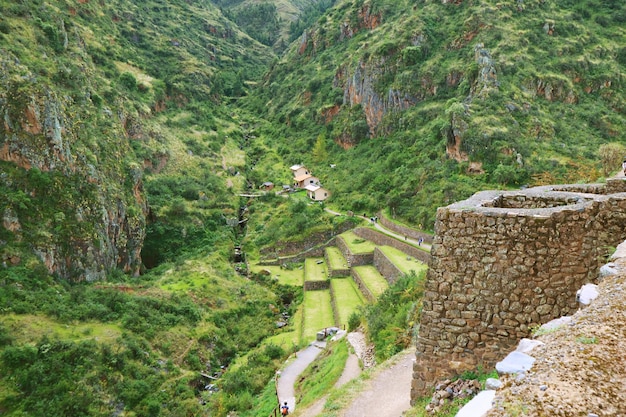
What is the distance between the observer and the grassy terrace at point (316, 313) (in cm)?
2617

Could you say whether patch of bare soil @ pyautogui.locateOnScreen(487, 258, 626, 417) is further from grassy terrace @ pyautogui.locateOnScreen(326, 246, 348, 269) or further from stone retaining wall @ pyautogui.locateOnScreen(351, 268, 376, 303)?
grassy terrace @ pyautogui.locateOnScreen(326, 246, 348, 269)

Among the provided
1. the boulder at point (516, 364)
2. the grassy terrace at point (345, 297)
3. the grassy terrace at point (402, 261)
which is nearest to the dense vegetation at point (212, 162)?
the grassy terrace at point (345, 297)

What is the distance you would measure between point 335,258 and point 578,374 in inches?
1324

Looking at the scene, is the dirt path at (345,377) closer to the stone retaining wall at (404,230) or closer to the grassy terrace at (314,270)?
the stone retaining wall at (404,230)

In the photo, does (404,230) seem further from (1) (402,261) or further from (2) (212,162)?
(2) (212,162)

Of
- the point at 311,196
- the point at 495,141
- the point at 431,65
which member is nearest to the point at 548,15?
the point at 431,65

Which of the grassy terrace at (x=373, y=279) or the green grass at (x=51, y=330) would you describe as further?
the grassy terrace at (x=373, y=279)

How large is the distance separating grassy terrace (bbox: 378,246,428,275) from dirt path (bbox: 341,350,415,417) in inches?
604

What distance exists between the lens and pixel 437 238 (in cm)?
719

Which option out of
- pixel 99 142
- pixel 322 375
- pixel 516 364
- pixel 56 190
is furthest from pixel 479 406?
pixel 99 142

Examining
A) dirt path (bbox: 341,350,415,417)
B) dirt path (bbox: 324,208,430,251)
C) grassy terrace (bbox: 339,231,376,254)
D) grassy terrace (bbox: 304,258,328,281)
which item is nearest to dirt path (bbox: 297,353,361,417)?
dirt path (bbox: 341,350,415,417)

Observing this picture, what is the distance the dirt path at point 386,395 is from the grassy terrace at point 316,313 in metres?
13.9

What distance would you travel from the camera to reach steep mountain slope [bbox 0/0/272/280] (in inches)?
1180

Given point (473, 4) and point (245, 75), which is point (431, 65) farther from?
point (245, 75)
